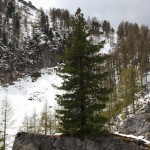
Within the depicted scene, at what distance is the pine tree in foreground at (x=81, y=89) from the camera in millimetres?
25406

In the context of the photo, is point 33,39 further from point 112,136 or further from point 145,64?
point 112,136

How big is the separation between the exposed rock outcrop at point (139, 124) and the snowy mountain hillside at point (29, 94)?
3697cm

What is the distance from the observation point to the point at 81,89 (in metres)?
25.9

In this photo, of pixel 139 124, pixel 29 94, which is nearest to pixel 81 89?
pixel 139 124

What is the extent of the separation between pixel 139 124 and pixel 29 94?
59.1 meters

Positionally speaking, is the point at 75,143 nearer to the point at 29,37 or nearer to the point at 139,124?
the point at 139,124

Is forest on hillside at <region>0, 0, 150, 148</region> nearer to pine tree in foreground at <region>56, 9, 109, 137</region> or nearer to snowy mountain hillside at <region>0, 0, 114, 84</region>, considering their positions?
snowy mountain hillside at <region>0, 0, 114, 84</region>

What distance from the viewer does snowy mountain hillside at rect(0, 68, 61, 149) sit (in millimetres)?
84562

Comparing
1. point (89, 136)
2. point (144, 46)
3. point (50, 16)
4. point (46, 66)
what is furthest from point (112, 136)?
point (50, 16)

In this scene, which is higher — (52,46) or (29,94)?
(52,46)

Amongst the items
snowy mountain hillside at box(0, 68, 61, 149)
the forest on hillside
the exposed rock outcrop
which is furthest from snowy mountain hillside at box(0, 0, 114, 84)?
the exposed rock outcrop

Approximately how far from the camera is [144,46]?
95125mm

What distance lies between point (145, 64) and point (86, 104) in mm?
55405

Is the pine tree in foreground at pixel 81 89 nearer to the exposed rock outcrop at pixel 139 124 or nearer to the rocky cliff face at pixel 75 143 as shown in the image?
the rocky cliff face at pixel 75 143
